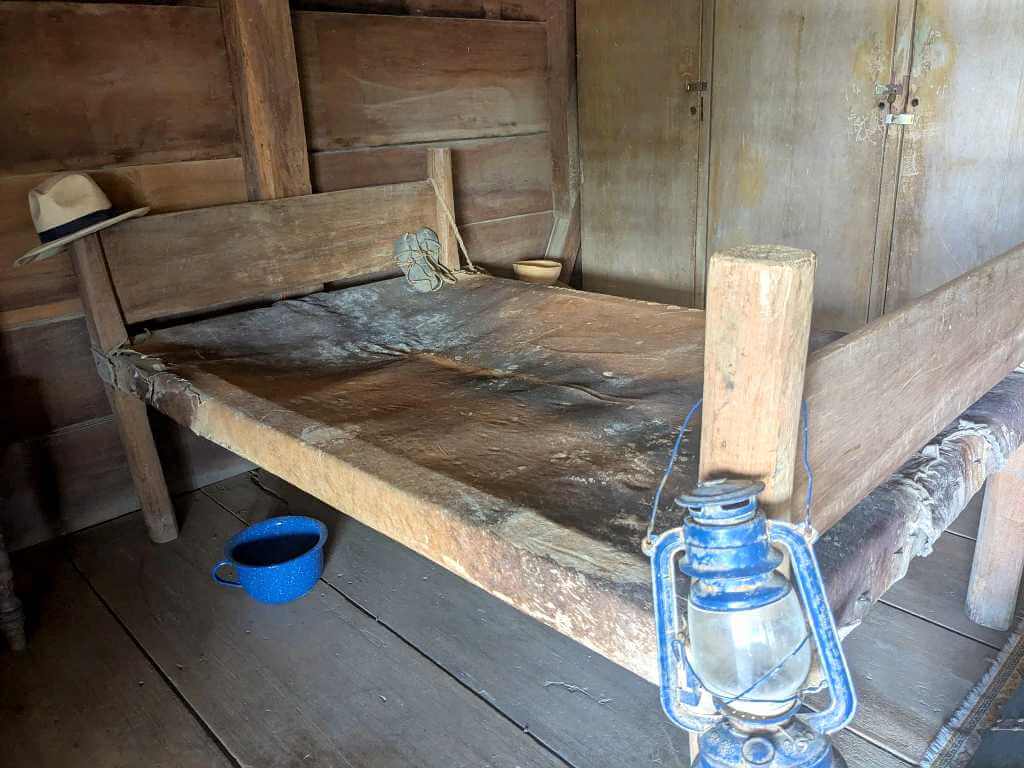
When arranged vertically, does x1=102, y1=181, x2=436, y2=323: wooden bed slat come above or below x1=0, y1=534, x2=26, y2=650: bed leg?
above

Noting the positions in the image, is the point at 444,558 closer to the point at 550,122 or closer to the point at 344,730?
the point at 344,730

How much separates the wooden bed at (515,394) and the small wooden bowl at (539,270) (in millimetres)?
452

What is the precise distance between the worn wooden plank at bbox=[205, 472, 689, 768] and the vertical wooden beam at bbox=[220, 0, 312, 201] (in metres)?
1.05

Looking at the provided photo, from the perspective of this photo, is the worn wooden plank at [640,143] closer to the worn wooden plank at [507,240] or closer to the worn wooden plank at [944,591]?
the worn wooden plank at [507,240]

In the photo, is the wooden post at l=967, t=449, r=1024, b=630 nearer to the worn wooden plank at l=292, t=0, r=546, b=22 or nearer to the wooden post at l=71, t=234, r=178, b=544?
the wooden post at l=71, t=234, r=178, b=544

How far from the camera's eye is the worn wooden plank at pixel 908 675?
1483 millimetres

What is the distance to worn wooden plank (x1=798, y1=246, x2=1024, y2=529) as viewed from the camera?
3.12 ft

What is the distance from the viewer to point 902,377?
1.10 m

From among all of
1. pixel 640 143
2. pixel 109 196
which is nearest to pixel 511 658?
pixel 109 196

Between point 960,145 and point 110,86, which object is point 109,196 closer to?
point 110,86

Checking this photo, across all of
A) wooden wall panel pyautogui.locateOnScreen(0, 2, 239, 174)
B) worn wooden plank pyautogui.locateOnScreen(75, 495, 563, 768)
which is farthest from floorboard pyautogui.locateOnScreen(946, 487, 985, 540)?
wooden wall panel pyautogui.locateOnScreen(0, 2, 239, 174)

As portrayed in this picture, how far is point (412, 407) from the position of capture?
5.36 feet

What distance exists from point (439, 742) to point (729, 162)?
230 cm

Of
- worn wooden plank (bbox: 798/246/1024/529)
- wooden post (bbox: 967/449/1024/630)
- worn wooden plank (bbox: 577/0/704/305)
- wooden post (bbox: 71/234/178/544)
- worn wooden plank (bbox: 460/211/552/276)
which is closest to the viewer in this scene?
worn wooden plank (bbox: 798/246/1024/529)
